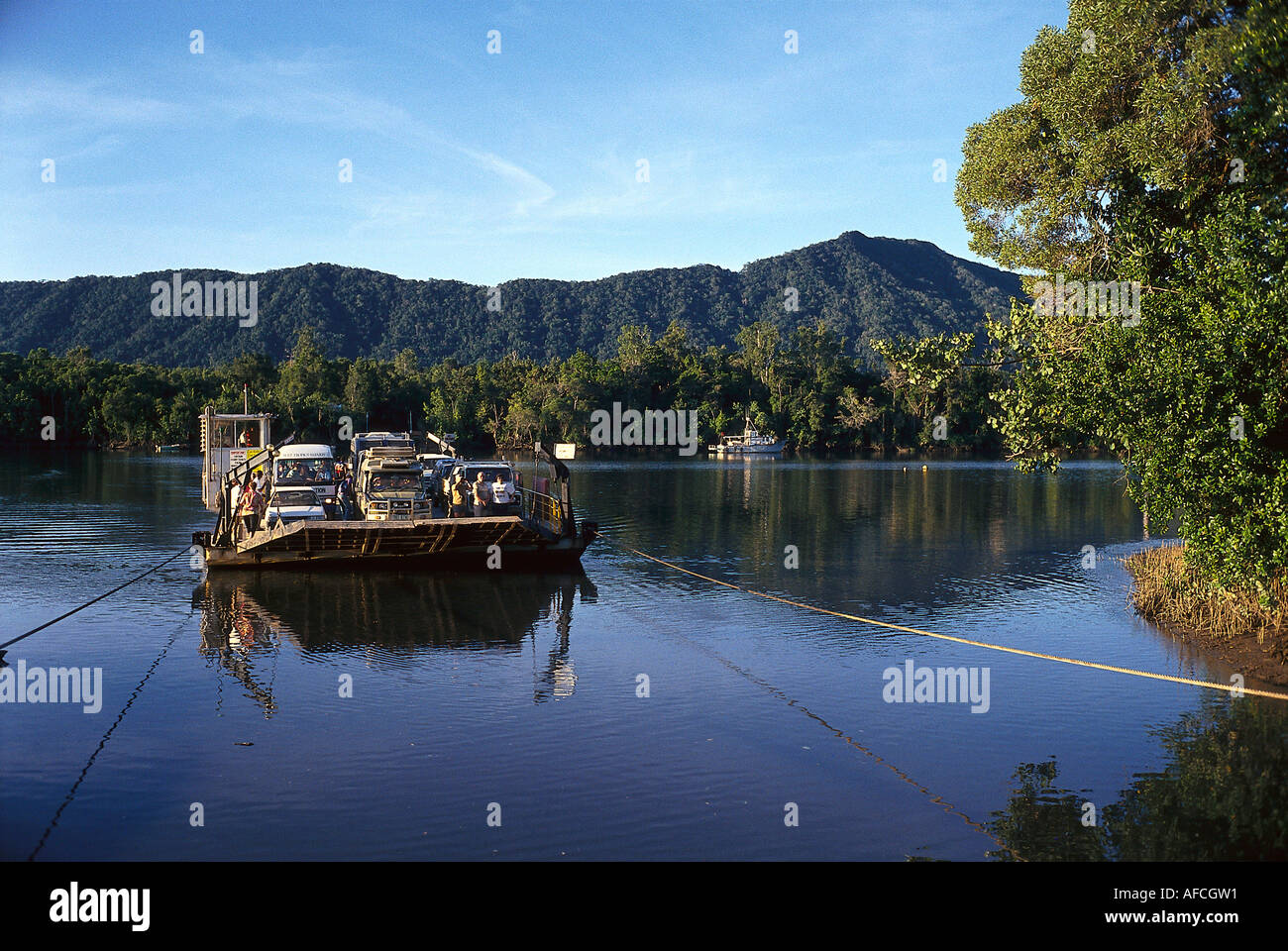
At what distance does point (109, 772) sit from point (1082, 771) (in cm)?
1037

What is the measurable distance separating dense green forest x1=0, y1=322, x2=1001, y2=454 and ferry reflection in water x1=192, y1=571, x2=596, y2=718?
109 metres

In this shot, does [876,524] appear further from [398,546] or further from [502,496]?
[398,546]

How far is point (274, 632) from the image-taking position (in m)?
18.4

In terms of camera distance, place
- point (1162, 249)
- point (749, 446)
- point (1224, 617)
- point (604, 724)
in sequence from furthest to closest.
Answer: point (749, 446) < point (1162, 249) < point (1224, 617) < point (604, 724)

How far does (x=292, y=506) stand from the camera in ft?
90.1

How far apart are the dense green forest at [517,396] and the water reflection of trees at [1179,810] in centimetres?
11687

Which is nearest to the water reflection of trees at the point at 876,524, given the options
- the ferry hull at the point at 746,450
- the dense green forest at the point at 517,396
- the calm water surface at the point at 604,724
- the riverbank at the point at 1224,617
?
the calm water surface at the point at 604,724

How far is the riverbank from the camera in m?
16.0

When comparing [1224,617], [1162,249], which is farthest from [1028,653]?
[1162,249]

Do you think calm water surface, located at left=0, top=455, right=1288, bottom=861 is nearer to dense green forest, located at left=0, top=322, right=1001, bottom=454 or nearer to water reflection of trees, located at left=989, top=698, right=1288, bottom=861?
water reflection of trees, located at left=989, top=698, right=1288, bottom=861

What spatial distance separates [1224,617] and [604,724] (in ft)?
37.1

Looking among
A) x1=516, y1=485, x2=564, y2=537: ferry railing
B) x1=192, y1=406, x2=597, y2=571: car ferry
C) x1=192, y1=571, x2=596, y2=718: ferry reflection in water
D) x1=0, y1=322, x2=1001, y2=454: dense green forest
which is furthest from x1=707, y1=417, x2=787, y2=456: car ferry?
x1=192, y1=571, x2=596, y2=718: ferry reflection in water

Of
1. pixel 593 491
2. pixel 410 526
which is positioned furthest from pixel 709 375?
pixel 410 526
